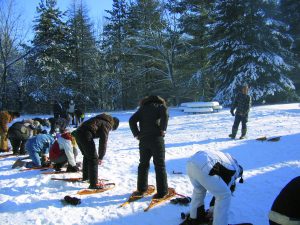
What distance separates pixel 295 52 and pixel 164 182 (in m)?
24.3

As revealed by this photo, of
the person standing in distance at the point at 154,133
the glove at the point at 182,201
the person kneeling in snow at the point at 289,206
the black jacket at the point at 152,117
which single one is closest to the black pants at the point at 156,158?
the person standing in distance at the point at 154,133

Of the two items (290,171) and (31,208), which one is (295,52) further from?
(31,208)

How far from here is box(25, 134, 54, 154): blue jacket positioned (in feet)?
28.3

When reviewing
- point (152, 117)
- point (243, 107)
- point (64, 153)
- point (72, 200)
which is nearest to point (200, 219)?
point (152, 117)

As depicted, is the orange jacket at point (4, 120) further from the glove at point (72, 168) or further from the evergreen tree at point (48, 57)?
the evergreen tree at point (48, 57)

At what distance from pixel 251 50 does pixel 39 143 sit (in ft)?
58.5

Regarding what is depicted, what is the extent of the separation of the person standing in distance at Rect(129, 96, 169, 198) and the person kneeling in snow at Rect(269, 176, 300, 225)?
2726mm

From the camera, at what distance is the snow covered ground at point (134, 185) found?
17.8ft

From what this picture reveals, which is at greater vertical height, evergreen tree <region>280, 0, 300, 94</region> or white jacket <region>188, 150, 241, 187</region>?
evergreen tree <region>280, 0, 300, 94</region>

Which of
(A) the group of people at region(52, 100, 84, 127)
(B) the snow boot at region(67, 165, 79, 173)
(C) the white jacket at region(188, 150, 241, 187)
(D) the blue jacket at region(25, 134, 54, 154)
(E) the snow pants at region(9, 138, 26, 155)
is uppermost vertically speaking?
(A) the group of people at region(52, 100, 84, 127)

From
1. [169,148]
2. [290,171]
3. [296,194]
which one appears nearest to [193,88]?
[169,148]

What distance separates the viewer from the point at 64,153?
7.96 m

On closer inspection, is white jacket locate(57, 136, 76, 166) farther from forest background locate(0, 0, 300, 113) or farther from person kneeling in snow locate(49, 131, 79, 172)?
forest background locate(0, 0, 300, 113)

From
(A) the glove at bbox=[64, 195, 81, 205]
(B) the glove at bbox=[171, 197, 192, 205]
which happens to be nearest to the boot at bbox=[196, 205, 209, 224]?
(B) the glove at bbox=[171, 197, 192, 205]
